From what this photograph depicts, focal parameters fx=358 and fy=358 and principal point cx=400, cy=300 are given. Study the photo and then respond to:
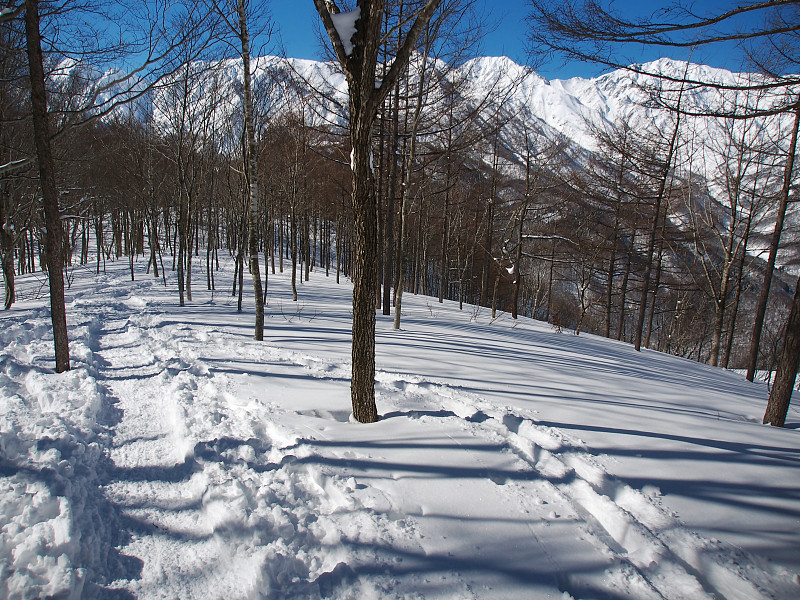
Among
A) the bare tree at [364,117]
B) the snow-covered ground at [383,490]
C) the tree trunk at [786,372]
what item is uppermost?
the bare tree at [364,117]

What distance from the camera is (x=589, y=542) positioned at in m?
2.29

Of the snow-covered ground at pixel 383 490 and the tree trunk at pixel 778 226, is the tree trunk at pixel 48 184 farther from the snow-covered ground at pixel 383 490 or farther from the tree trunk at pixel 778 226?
the tree trunk at pixel 778 226

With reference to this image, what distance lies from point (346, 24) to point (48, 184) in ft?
17.4

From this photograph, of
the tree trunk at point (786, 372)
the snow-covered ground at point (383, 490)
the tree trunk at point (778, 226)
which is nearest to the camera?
the snow-covered ground at point (383, 490)

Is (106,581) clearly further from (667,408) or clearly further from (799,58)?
(799,58)

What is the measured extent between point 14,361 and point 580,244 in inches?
742

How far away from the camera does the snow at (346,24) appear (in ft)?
9.85

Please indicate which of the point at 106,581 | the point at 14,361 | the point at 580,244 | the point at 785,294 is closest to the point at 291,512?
the point at 106,581

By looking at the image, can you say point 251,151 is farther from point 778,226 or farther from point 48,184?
point 778,226

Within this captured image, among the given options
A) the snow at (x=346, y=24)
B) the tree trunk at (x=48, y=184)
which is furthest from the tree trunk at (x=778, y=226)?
the tree trunk at (x=48, y=184)

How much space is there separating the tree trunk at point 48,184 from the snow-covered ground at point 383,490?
0.52 m

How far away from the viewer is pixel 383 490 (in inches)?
105

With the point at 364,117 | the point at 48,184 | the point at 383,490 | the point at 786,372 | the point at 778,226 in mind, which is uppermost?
the point at 778,226

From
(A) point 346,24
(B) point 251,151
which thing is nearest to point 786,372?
(A) point 346,24
